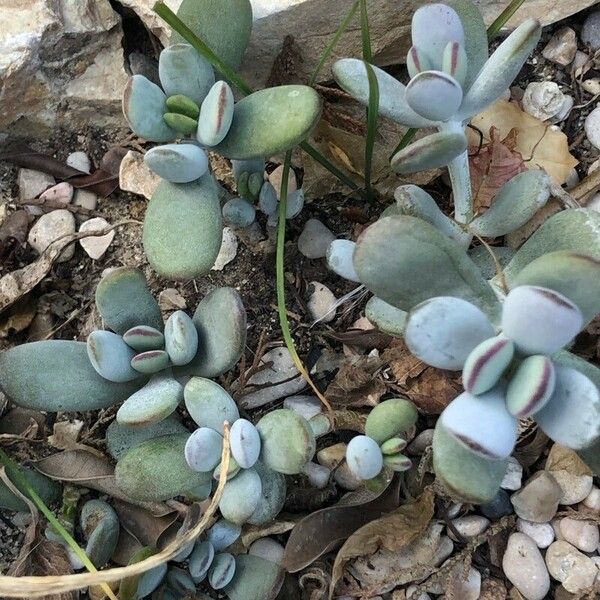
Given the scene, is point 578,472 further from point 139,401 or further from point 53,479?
point 53,479

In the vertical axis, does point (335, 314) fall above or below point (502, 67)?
below

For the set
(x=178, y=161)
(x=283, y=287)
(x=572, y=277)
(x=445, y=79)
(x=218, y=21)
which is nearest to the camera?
(x=572, y=277)

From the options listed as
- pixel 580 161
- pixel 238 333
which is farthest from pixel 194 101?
pixel 580 161

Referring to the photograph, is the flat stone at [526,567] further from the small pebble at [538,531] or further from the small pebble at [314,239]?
the small pebble at [314,239]

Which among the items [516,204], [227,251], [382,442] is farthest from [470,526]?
Result: [227,251]

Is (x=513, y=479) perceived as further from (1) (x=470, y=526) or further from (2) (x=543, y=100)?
(2) (x=543, y=100)

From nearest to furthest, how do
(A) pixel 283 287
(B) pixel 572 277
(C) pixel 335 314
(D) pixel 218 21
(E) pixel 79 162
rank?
(B) pixel 572 277, (D) pixel 218 21, (A) pixel 283 287, (C) pixel 335 314, (E) pixel 79 162

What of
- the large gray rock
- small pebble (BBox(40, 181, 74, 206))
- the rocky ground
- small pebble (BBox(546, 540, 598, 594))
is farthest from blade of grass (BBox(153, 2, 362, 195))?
small pebble (BBox(546, 540, 598, 594))
